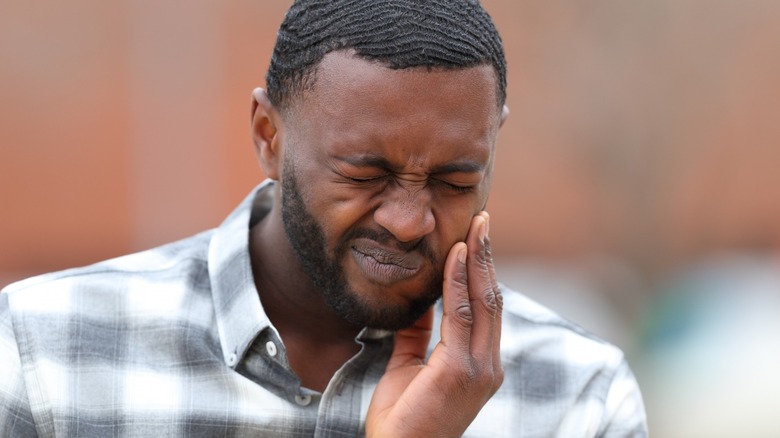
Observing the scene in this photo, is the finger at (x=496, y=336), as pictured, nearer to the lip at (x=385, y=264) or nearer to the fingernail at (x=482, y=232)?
the fingernail at (x=482, y=232)

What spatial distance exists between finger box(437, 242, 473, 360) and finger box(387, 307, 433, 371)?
0.71 feet

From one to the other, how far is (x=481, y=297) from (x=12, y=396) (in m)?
1.17

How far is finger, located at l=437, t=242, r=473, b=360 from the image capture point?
2.97 metres

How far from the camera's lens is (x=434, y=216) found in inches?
116

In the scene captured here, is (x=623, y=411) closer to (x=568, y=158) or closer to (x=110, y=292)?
(x=110, y=292)

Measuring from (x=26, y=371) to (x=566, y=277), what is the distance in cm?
845

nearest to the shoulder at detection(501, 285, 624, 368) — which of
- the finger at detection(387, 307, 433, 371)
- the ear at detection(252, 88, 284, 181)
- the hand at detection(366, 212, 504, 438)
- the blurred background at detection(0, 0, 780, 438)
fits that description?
the finger at detection(387, 307, 433, 371)

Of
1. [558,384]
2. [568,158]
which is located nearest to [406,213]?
[558,384]

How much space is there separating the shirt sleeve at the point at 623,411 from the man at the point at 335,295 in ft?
0.08

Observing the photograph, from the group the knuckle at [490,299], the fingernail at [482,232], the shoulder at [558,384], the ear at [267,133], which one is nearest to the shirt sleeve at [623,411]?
the shoulder at [558,384]

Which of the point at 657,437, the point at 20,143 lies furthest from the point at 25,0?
the point at 657,437

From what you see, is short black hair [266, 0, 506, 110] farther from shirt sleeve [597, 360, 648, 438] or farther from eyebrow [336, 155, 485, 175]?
shirt sleeve [597, 360, 648, 438]

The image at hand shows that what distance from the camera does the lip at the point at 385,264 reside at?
2916 millimetres

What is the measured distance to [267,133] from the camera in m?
3.28
